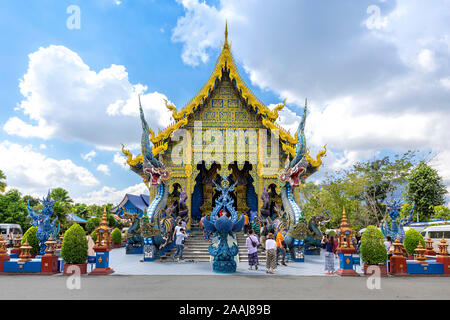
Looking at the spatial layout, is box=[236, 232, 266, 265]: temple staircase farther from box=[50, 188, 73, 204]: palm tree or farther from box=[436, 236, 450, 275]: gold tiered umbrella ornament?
box=[50, 188, 73, 204]: palm tree

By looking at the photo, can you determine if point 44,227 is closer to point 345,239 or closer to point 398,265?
point 345,239

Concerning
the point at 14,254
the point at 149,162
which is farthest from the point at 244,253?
the point at 14,254

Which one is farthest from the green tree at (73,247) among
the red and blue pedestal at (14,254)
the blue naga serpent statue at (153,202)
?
the red and blue pedestal at (14,254)

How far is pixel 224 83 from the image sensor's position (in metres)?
16.8

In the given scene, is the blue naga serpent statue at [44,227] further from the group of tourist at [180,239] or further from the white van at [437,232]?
the white van at [437,232]

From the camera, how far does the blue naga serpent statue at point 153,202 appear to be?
12.3 m

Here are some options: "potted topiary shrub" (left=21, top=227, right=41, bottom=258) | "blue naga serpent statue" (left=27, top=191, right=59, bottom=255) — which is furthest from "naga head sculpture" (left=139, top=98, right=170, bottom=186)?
"potted topiary shrub" (left=21, top=227, right=41, bottom=258)

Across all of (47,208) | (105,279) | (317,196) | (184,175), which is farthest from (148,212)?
(317,196)

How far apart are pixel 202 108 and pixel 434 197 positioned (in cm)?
2227

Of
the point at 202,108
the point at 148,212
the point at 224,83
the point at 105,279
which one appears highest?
the point at 224,83

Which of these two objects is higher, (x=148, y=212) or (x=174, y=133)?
(x=174, y=133)

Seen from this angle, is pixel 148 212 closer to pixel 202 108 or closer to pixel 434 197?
pixel 202 108

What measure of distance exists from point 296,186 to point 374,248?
5559mm

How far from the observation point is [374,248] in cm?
902
